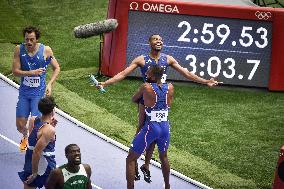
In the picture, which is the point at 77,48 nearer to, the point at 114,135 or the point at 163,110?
the point at 114,135

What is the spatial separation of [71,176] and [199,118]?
6.32 meters

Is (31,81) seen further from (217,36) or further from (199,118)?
(217,36)

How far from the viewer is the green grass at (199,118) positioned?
1159 centimetres

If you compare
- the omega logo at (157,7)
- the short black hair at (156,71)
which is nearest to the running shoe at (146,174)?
the short black hair at (156,71)

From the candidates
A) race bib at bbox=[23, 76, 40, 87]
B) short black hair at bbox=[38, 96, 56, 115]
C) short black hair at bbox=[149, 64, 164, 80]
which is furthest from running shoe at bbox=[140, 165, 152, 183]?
short black hair at bbox=[38, 96, 56, 115]

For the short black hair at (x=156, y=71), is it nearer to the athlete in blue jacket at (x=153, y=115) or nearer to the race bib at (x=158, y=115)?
the athlete in blue jacket at (x=153, y=115)

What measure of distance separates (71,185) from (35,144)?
1.50 meters

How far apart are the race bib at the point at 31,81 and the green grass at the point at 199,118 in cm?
221

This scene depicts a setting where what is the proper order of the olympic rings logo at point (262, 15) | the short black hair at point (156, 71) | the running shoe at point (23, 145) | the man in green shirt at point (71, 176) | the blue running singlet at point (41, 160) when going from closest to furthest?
the man in green shirt at point (71, 176)
the blue running singlet at point (41, 160)
the short black hair at point (156, 71)
the running shoe at point (23, 145)
the olympic rings logo at point (262, 15)

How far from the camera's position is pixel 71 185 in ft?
25.1

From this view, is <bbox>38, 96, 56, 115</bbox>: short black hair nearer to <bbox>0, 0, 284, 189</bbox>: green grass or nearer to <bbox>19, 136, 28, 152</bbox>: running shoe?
<bbox>19, 136, 28, 152</bbox>: running shoe

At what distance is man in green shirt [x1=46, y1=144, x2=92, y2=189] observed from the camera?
7652 millimetres

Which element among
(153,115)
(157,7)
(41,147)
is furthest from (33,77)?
(157,7)

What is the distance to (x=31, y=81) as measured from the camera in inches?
431
